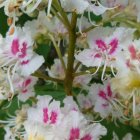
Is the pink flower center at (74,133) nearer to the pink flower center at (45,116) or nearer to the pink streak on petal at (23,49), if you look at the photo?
the pink flower center at (45,116)

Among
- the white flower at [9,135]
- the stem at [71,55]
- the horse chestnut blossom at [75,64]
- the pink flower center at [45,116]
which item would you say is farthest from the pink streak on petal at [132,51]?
the white flower at [9,135]

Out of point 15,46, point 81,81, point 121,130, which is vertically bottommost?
point 121,130

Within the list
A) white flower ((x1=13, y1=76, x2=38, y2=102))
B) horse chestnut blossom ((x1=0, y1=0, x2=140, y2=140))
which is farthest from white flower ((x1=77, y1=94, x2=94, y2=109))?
white flower ((x1=13, y1=76, x2=38, y2=102))

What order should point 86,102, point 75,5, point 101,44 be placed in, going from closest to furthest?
point 75,5, point 101,44, point 86,102

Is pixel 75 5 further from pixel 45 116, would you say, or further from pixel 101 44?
pixel 45 116

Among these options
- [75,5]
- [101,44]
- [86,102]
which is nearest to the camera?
[75,5]

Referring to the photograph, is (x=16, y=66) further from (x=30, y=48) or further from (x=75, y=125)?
(x=75, y=125)

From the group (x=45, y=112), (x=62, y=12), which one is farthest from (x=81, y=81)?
(x=62, y=12)

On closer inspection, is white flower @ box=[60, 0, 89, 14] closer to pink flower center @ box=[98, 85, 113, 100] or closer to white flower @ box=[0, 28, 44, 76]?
white flower @ box=[0, 28, 44, 76]
